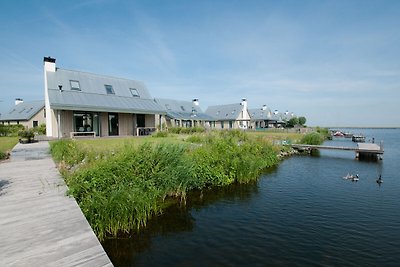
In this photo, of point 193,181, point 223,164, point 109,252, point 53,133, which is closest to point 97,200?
point 109,252

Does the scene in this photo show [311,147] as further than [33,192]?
Yes

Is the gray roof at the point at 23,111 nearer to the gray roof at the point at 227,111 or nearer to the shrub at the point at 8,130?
the shrub at the point at 8,130

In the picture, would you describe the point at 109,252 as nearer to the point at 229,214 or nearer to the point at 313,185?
the point at 229,214

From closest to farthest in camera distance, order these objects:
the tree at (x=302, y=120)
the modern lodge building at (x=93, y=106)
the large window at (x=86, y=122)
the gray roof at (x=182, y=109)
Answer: the modern lodge building at (x=93, y=106), the large window at (x=86, y=122), the gray roof at (x=182, y=109), the tree at (x=302, y=120)

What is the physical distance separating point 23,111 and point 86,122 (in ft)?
77.3

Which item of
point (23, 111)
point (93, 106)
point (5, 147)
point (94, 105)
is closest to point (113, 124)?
point (94, 105)

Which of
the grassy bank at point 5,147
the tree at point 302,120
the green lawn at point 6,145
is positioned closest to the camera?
the grassy bank at point 5,147

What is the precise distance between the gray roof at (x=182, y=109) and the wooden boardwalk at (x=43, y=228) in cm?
2909

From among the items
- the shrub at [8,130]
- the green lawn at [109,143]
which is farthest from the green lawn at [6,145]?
the shrub at [8,130]

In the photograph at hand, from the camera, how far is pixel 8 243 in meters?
3.56

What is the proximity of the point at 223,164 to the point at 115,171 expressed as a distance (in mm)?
5025

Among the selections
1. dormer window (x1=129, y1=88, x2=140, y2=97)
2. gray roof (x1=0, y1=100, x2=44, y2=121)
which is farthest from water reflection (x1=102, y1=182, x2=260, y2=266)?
gray roof (x1=0, y1=100, x2=44, y2=121)

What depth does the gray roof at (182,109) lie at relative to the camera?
121 ft

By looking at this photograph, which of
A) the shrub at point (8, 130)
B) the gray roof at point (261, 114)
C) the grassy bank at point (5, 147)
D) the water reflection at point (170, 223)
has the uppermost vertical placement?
the gray roof at point (261, 114)
